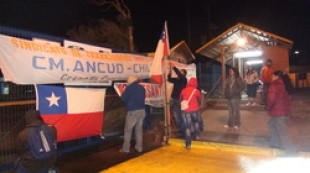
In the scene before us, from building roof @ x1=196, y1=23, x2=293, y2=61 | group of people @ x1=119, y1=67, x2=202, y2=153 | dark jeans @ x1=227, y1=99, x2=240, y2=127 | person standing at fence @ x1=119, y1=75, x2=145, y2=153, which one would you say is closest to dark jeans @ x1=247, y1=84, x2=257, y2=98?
building roof @ x1=196, y1=23, x2=293, y2=61

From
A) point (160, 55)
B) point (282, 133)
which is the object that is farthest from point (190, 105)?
point (282, 133)

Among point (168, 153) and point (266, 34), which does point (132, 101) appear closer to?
point (168, 153)

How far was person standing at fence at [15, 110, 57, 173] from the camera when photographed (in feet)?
17.1

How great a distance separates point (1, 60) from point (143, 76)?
15.5ft

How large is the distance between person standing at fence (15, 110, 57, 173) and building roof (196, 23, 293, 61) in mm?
12359

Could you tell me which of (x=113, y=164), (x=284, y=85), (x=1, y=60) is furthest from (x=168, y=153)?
(x=1, y=60)

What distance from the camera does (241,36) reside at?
1655cm

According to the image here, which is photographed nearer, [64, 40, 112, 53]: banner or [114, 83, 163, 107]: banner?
[64, 40, 112, 53]: banner

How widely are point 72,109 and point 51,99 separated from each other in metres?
0.62

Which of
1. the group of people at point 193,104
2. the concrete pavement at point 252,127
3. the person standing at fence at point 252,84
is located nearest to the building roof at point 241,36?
the person standing at fence at point 252,84

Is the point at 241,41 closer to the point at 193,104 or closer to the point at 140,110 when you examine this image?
the point at 193,104

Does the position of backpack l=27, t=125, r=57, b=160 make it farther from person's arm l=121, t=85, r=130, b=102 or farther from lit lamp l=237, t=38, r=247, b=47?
lit lamp l=237, t=38, r=247, b=47

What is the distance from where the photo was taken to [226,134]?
383 inches

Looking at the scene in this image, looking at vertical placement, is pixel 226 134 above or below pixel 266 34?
below
